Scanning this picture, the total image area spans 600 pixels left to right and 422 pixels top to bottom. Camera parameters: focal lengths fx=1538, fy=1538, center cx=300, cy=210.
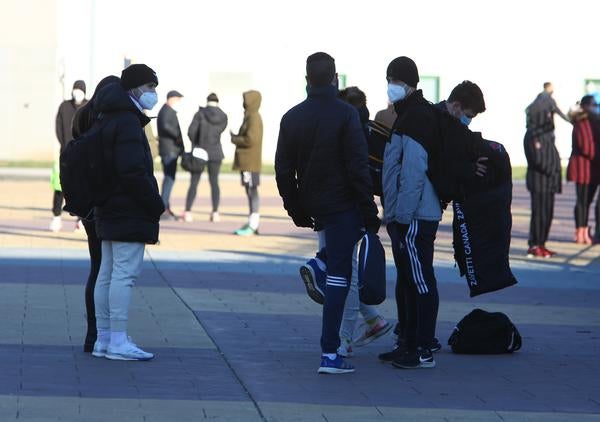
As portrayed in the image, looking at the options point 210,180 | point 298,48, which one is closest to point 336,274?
point 210,180

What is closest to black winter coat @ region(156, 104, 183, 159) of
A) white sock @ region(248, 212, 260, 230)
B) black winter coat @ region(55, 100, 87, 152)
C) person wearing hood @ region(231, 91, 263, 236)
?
person wearing hood @ region(231, 91, 263, 236)

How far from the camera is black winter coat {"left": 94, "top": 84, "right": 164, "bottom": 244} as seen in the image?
8750mm

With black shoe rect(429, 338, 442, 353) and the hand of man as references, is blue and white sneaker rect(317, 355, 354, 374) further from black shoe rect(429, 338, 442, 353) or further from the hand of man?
the hand of man

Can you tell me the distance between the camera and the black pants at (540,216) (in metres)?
16.9

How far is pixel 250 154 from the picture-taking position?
1964 centimetres

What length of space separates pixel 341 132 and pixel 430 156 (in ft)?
1.99

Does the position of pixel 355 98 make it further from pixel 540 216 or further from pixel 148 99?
pixel 540 216

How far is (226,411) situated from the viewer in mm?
7465

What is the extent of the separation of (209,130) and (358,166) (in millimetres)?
12892

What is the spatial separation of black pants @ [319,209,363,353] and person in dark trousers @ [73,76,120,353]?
57.3 inches

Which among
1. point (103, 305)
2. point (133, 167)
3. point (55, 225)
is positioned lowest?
point (55, 225)

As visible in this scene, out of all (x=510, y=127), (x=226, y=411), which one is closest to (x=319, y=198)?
(x=226, y=411)

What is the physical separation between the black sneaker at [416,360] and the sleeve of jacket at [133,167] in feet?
5.45

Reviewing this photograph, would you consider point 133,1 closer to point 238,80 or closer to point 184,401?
point 238,80
